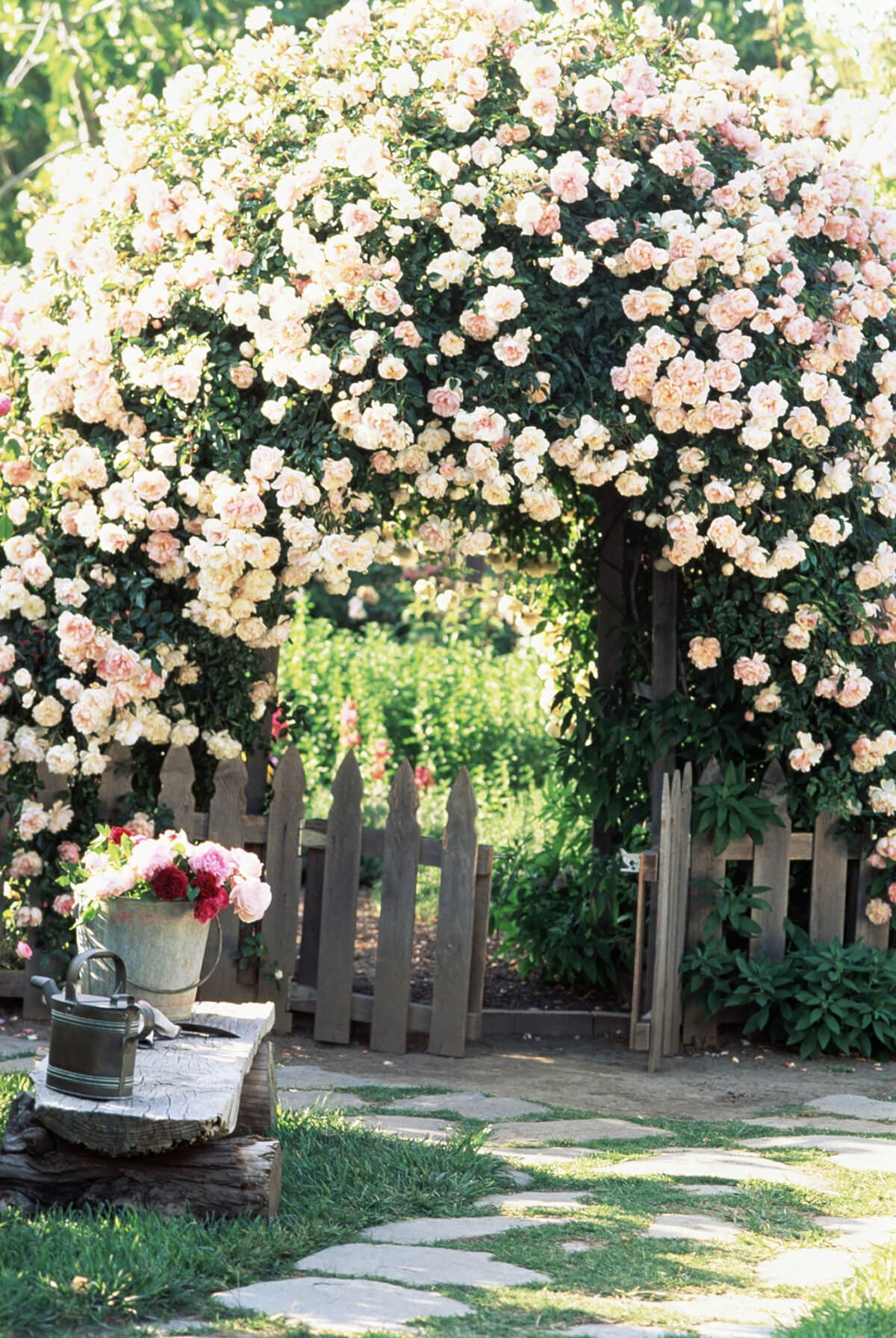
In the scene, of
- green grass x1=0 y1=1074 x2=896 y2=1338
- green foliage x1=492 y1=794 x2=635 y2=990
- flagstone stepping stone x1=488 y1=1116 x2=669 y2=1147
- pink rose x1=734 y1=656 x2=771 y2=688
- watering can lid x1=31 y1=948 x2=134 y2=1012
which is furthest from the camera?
green foliage x1=492 y1=794 x2=635 y2=990

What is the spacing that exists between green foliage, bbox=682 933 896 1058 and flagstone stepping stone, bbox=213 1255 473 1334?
9.68 feet

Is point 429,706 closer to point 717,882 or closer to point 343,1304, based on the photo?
point 717,882

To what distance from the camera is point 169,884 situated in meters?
4.01

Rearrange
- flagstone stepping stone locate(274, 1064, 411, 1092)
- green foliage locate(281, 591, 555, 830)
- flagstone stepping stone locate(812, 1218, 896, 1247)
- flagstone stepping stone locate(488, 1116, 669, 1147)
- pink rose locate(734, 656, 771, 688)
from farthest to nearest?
green foliage locate(281, 591, 555, 830) < pink rose locate(734, 656, 771, 688) < flagstone stepping stone locate(274, 1064, 411, 1092) < flagstone stepping stone locate(488, 1116, 669, 1147) < flagstone stepping stone locate(812, 1218, 896, 1247)

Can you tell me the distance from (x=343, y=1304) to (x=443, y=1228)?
595mm

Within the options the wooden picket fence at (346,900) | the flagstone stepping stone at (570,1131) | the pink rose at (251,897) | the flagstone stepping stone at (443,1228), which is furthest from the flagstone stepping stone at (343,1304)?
the wooden picket fence at (346,900)

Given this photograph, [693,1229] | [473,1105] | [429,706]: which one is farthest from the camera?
[429,706]

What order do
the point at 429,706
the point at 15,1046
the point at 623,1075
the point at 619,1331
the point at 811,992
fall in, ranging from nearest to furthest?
the point at 619,1331
the point at 15,1046
the point at 623,1075
the point at 811,992
the point at 429,706

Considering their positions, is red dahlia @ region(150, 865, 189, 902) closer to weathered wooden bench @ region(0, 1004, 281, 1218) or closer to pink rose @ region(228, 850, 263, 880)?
pink rose @ region(228, 850, 263, 880)

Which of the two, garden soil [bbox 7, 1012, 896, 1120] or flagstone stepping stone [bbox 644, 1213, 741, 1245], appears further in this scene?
garden soil [bbox 7, 1012, 896, 1120]

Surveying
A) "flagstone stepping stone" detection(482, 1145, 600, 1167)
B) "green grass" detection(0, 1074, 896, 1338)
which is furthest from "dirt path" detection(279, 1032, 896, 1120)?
"green grass" detection(0, 1074, 896, 1338)

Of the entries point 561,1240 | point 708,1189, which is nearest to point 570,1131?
point 708,1189

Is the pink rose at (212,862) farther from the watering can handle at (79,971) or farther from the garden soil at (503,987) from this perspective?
the garden soil at (503,987)

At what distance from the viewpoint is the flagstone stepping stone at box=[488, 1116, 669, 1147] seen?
454 cm
